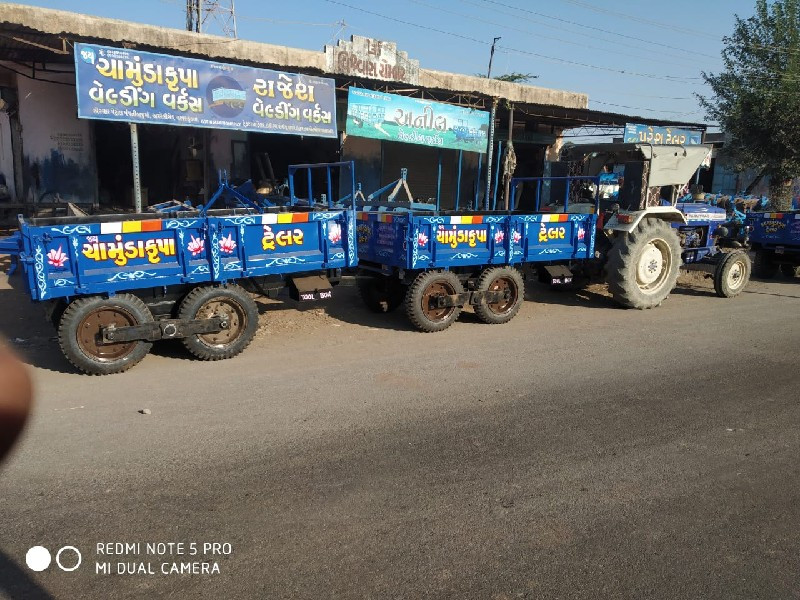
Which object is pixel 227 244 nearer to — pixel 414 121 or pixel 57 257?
pixel 57 257

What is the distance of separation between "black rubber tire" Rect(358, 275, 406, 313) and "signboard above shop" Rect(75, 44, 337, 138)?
4.83 meters

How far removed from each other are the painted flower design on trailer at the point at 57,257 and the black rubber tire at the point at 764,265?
1346 cm

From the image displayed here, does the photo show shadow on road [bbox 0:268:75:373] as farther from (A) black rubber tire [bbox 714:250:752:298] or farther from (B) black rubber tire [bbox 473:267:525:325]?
(A) black rubber tire [bbox 714:250:752:298]

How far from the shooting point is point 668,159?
9.78 m

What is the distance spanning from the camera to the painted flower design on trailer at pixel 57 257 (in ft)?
19.0

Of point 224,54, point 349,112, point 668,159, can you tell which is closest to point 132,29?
point 224,54

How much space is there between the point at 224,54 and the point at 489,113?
680cm

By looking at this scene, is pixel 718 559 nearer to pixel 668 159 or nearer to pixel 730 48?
pixel 668 159

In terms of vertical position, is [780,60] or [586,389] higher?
[780,60]

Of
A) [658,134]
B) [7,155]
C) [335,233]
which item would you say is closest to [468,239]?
[335,233]

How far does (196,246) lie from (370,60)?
1072cm

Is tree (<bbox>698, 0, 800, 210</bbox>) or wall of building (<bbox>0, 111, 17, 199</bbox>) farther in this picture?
tree (<bbox>698, 0, 800, 210</bbox>)

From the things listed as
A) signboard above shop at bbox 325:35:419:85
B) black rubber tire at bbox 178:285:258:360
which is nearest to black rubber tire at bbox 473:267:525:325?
black rubber tire at bbox 178:285:258:360

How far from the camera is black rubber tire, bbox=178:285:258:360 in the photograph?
21.2 ft
